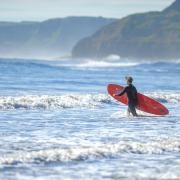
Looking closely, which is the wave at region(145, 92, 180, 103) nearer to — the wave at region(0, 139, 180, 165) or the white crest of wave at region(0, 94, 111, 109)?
the white crest of wave at region(0, 94, 111, 109)

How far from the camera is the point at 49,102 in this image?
29531mm

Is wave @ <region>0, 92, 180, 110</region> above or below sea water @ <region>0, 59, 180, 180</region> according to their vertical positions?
above

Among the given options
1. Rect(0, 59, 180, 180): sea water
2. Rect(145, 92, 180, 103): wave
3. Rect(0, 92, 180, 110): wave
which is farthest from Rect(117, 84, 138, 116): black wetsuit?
Rect(145, 92, 180, 103): wave

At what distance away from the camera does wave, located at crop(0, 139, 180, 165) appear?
14.8 m

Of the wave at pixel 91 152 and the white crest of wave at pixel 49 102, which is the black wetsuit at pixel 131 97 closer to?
the white crest of wave at pixel 49 102

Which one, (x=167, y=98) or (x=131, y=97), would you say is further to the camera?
(x=167, y=98)

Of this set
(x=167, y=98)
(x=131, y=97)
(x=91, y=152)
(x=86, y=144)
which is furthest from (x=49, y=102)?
(x=91, y=152)

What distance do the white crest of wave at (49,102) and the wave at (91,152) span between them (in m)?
11.6

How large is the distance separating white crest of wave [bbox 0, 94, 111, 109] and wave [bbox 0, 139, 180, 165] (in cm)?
1159

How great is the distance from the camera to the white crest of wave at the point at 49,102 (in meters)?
28.2

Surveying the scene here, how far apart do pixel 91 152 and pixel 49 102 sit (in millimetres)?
14052

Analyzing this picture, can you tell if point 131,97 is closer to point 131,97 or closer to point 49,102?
point 131,97

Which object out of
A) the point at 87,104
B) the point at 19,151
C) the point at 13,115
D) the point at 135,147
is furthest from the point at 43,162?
the point at 87,104

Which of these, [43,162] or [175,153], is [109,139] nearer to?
[175,153]
